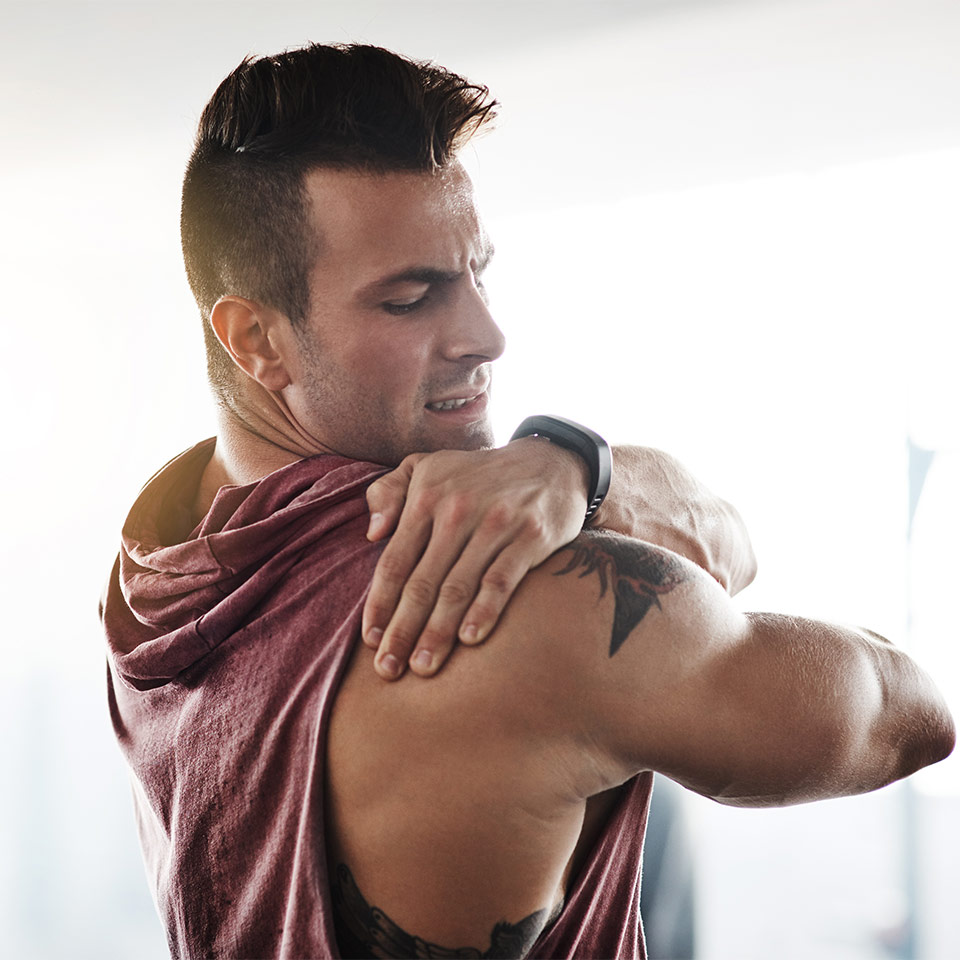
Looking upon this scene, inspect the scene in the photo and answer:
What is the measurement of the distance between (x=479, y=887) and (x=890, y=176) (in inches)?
80.8

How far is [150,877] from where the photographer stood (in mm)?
958

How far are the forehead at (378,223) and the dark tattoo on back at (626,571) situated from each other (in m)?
0.30

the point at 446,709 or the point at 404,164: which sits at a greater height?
the point at 404,164

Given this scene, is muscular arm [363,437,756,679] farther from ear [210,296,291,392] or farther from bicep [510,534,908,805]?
ear [210,296,291,392]

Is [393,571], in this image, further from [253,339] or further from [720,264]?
[720,264]

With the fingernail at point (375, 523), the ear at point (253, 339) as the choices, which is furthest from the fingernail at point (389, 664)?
the ear at point (253, 339)

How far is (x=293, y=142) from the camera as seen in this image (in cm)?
84

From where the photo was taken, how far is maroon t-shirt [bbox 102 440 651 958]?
705 millimetres

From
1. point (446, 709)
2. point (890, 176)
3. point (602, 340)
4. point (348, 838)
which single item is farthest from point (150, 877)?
point (890, 176)

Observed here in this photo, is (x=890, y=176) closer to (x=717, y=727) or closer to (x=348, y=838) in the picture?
(x=717, y=727)

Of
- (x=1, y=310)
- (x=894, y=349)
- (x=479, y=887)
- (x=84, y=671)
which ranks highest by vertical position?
(x=1, y=310)

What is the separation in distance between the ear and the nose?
16 cm

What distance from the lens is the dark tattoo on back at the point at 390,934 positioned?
0.69 metres

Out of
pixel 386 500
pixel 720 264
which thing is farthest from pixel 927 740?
pixel 720 264
